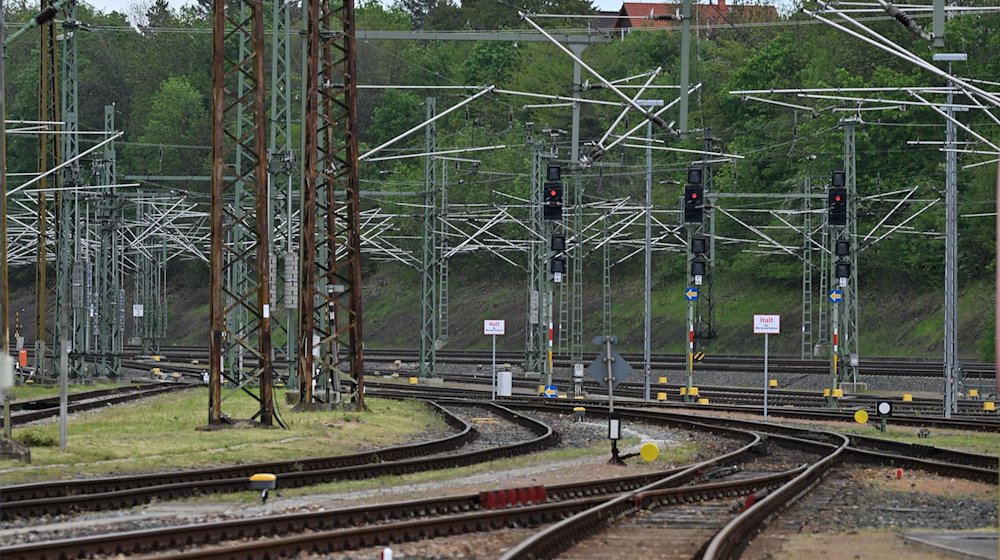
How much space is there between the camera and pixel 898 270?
3292 inches

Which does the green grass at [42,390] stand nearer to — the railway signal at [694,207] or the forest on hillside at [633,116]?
the forest on hillside at [633,116]

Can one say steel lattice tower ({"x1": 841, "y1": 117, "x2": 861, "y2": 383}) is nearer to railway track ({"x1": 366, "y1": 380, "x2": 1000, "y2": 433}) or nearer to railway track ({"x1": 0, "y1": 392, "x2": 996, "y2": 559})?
railway track ({"x1": 366, "y1": 380, "x2": 1000, "y2": 433})

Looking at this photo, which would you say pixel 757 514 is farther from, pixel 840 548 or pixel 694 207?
pixel 694 207

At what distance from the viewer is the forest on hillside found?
81.4 metres

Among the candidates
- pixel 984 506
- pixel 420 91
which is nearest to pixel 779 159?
pixel 420 91

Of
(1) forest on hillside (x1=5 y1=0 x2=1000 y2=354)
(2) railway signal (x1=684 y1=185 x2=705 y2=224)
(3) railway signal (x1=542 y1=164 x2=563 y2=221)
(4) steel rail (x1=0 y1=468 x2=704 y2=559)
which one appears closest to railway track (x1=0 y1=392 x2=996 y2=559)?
(4) steel rail (x1=0 y1=468 x2=704 y2=559)

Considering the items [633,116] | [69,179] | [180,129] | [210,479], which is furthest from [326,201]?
[180,129]

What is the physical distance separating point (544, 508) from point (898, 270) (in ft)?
220

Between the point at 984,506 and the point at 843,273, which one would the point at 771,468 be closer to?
the point at 984,506

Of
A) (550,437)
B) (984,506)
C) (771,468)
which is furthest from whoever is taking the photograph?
(550,437)

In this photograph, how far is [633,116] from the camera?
4161 inches

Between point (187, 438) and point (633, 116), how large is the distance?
77.8 meters

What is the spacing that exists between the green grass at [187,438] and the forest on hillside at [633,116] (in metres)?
16.5

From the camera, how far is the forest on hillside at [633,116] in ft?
267
